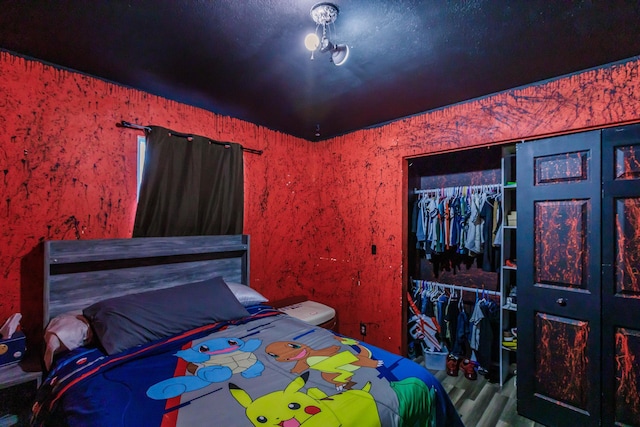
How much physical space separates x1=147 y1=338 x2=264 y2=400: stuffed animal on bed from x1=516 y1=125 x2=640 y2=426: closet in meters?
1.99

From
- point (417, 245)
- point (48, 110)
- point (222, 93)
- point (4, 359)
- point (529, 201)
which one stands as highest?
point (222, 93)

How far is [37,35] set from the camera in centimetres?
163

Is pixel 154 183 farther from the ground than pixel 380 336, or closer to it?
farther from the ground

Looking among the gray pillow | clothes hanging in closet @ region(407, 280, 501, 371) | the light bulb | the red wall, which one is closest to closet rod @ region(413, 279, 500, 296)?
clothes hanging in closet @ region(407, 280, 501, 371)

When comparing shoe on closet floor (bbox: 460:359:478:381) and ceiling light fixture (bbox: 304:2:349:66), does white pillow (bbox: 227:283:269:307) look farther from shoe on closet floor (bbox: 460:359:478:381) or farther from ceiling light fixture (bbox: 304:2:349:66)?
shoe on closet floor (bbox: 460:359:478:381)

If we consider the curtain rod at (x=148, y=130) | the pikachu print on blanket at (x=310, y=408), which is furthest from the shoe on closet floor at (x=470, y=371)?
the curtain rod at (x=148, y=130)

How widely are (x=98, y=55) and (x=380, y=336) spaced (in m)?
3.30

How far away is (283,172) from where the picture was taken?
3387mm

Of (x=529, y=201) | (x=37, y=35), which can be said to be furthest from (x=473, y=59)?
(x=37, y=35)

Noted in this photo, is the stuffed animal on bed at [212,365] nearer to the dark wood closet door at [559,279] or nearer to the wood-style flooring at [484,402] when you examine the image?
the wood-style flooring at [484,402]

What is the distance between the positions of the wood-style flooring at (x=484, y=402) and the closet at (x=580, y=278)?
119 mm

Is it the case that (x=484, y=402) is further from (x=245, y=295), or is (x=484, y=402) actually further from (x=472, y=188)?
(x=245, y=295)

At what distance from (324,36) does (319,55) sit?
25 centimetres

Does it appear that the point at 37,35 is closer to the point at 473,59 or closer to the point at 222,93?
the point at 222,93
